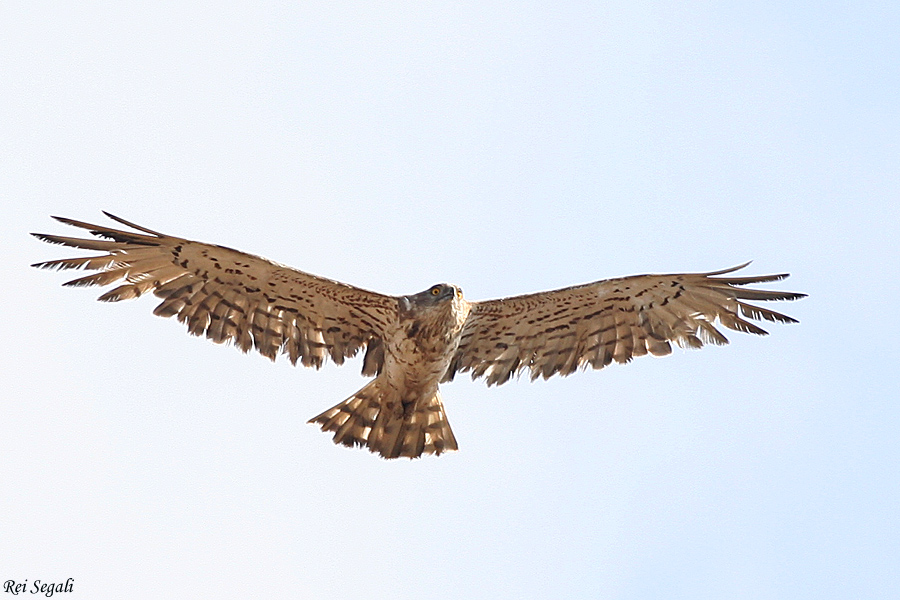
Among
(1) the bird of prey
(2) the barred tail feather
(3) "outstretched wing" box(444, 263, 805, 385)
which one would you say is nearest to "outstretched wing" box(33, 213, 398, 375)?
(1) the bird of prey

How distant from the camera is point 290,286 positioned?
1134 centimetres

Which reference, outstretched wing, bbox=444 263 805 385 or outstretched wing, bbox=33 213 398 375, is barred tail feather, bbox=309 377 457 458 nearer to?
outstretched wing, bbox=33 213 398 375

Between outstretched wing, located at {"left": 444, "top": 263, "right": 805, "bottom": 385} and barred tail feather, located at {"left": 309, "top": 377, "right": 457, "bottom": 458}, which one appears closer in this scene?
outstretched wing, located at {"left": 444, "top": 263, "right": 805, "bottom": 385}

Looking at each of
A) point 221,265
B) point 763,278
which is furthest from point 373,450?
point 763,278

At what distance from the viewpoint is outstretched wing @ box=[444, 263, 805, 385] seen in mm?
11375

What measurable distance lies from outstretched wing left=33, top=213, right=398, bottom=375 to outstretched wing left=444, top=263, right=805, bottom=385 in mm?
1057

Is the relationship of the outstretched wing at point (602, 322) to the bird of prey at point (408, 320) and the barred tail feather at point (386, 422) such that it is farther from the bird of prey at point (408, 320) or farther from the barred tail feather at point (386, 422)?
the barred tail feather at point (386, 422)

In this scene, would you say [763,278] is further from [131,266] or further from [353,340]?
[131,266]

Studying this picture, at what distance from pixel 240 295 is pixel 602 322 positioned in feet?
11.3

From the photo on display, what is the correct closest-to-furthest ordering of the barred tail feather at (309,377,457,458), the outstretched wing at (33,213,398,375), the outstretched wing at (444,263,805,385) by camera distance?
the outstretched wing at (33,213,398,375), the outstretched wing at (444,263,805,385), the barred tail feather at (309,377,457,458)

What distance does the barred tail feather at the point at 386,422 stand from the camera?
1162cm

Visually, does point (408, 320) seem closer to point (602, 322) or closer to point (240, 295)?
point (240, 295)

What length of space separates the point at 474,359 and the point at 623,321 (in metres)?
1.49

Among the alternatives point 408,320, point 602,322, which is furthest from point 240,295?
point 602,322
